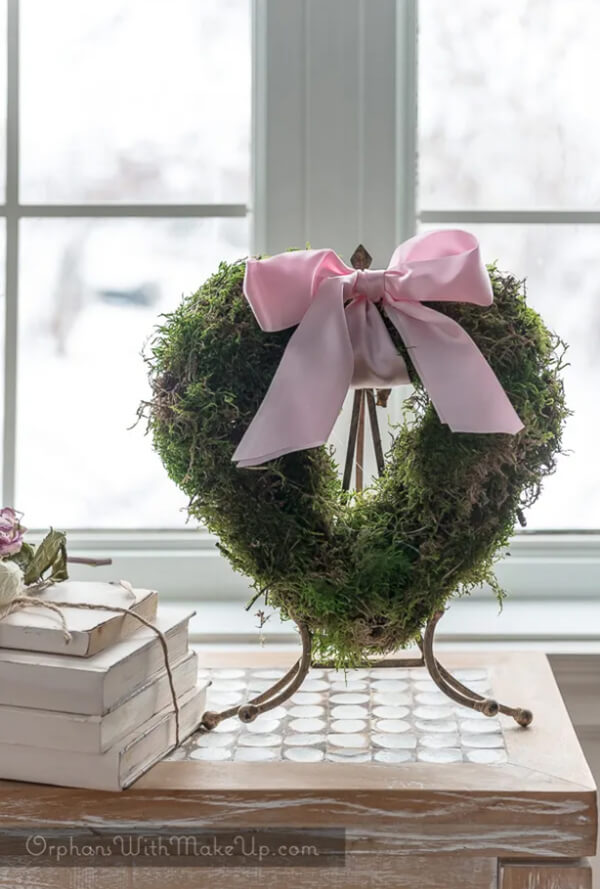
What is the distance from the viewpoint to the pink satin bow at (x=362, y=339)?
2.54ft

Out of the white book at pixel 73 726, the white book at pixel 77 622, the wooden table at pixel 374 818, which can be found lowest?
the wooden table at pixel 374 818

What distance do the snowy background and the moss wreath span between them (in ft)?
1.55

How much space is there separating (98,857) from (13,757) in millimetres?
113

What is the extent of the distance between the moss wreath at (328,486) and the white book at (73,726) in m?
0.16

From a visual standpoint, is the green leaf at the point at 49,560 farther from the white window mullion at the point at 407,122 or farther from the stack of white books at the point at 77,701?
the white window mullion at the point at 407,122

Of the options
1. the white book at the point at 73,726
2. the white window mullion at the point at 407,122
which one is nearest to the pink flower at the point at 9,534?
the white book at the point at 73,726

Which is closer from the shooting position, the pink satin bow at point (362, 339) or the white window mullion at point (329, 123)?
the pink satin bow at point (362, 339)

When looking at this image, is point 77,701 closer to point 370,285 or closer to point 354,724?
point 354,724

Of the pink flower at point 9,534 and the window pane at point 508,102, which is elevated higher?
the window pane at point 508,102

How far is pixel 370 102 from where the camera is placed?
1.21 meters

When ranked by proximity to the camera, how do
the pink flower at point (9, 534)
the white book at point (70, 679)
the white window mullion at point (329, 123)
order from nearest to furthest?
the white book at point (70, 679) < the pink flower at point (9, 534) < the white window mullion at point (329, 123)

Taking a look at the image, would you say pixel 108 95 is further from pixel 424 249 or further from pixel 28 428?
pixel 424 249

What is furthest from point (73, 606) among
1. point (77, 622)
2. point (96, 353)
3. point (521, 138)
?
point (521, 138)

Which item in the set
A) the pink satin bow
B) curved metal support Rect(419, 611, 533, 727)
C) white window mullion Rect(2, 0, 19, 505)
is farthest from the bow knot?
white window mullion Rect(2, 0, 19, 505)
